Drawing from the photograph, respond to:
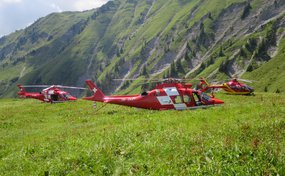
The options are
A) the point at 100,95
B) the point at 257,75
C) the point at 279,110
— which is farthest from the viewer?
the point at 257,75

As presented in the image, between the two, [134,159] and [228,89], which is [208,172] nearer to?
[134,159]

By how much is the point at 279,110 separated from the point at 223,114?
3.40 meters

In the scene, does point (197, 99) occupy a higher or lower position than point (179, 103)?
higher

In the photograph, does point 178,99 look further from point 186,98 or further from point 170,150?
point 170,150

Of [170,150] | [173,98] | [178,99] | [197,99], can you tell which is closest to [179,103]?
[178,99]

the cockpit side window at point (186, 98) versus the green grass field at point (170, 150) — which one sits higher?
the cockpit side window at point (186, 98)

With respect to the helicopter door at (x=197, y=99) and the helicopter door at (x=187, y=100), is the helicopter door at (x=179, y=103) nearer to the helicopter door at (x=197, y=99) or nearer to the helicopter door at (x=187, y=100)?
the helicopter door at (x=187, y=100)

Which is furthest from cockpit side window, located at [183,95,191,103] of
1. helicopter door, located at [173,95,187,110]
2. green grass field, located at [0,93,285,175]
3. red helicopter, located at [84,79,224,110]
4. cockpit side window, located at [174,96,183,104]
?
green grass field, located at [0,93,285,175]

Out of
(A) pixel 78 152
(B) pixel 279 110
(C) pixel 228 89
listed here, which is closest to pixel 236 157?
(A) pixel 78 152

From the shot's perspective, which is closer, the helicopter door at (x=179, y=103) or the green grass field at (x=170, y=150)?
the green grass field at (x=170, y=150)

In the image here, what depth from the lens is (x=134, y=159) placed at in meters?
13.6

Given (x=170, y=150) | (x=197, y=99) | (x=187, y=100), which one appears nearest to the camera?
(x=170, y=150)

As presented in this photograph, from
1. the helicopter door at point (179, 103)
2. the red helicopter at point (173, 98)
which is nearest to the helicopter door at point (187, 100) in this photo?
the red helicopter at point (173, 98)

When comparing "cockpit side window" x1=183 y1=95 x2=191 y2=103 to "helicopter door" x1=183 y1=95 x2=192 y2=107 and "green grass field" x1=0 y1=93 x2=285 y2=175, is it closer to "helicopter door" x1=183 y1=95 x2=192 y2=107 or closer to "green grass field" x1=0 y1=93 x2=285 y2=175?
"helicopter door" x1=183 y1=95 x2=192 y2=107
